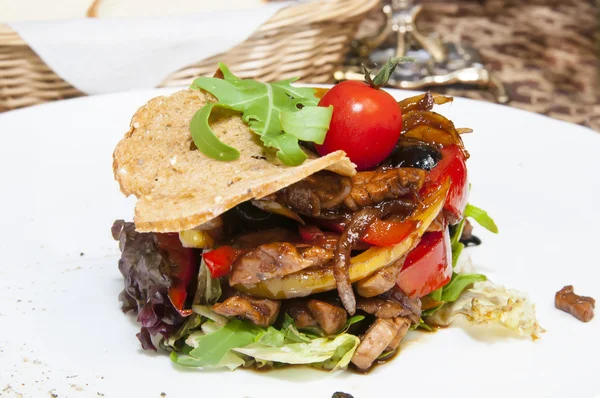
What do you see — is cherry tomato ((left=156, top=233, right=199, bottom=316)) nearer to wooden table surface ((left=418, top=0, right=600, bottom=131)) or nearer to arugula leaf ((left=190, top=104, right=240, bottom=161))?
arugula leaf ((left=190, top=104, right=240, bottom=161))

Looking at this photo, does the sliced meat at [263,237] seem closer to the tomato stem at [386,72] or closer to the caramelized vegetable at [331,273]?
the caramelized vegetable at [331,273]

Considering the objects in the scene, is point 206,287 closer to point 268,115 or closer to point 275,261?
point 275,261

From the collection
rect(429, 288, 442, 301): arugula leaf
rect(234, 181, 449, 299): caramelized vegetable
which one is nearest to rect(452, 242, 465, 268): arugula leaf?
rect(429, 288, 442, 301): arugula leaf

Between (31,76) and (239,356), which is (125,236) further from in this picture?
(31,76)

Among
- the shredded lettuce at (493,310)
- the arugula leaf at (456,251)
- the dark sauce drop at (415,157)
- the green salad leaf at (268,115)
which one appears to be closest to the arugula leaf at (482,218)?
the arugula leaf at (456,251)

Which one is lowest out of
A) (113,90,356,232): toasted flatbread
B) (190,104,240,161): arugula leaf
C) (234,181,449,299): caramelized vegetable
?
(234,181,449,299): caramelized vegetable
